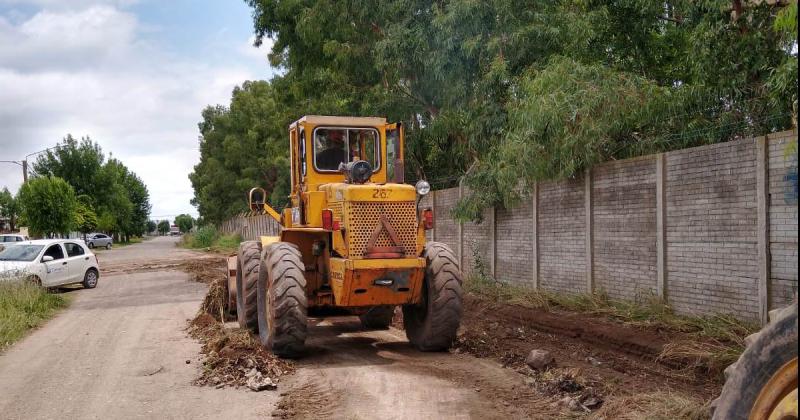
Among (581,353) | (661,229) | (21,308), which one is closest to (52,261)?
(21,308)

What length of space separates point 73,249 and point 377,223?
14537 millimetres

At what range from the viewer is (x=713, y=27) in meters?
10.5

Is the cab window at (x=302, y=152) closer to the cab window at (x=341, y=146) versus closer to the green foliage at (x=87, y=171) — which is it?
the cab window at (x=341, y=146)

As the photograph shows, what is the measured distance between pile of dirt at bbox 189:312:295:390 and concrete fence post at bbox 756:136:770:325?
18.2 feet

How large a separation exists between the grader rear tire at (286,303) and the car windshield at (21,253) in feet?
40.5

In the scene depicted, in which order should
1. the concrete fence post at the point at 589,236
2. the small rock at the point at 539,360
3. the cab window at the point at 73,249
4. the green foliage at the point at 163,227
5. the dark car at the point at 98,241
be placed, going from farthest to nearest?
the green foliage at the point at 163,227 → the dark car at the point at 98,241 → the cab window at the point at 73,249 → the concrete fence post at the point at 589,236 → the small rock at the point at 539,360

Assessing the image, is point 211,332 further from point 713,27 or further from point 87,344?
point 713,27

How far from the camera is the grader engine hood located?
8570 mm

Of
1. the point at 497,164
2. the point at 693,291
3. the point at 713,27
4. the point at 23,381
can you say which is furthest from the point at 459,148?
the point at 23,381

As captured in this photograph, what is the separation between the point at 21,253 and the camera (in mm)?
18516

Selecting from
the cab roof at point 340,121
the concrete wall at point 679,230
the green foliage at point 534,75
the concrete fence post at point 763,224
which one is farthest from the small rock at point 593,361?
the cab roof at point 340,121

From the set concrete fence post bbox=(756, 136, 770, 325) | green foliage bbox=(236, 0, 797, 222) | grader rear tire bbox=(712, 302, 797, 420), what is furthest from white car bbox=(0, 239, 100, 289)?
grader rear tire bbox=(712, 302, 797, 420)

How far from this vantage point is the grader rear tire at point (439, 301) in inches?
350

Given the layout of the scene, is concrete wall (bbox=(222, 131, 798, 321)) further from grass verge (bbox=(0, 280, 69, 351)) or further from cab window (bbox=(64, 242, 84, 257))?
cab window (bbox=(64, 242, 84, 257))
